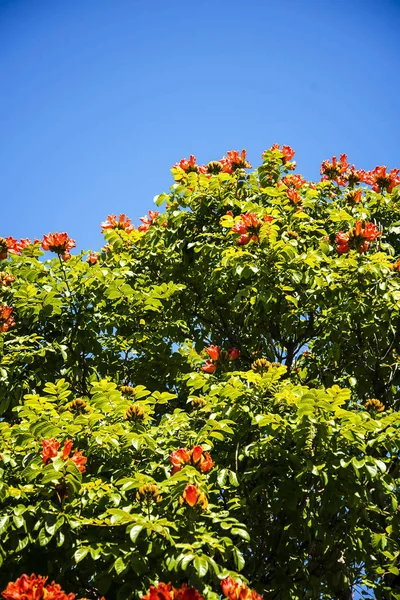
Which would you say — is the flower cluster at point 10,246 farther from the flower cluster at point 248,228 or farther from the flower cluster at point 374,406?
the flower cluster at point 374,406

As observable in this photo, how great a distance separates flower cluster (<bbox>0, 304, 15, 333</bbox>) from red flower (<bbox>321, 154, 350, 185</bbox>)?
4488 mm

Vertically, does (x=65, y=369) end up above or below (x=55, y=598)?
above

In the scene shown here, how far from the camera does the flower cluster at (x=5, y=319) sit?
206 inches

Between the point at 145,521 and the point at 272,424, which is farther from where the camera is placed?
the point at 272,424

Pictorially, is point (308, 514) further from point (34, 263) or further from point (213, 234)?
point (34, 263)

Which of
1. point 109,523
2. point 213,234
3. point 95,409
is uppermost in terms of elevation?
point 213,234

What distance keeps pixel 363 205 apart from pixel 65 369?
13.1 ft

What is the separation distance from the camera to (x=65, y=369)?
18.2 ft

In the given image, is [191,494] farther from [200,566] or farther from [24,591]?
[24,591]

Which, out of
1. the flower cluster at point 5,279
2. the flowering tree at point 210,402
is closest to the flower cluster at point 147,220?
the flowering tree at point 210,402

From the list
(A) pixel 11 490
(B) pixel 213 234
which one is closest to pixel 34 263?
(B) pixel 213 234

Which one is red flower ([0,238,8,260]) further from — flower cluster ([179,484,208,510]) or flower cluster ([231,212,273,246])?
flower cluster ([179,484,208,510])

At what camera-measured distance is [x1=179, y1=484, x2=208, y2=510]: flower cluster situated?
3132 mm

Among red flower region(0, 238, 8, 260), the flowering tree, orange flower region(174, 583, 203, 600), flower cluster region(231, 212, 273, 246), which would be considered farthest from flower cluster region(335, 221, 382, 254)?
orange flower region(174, 583, 203, 600)
